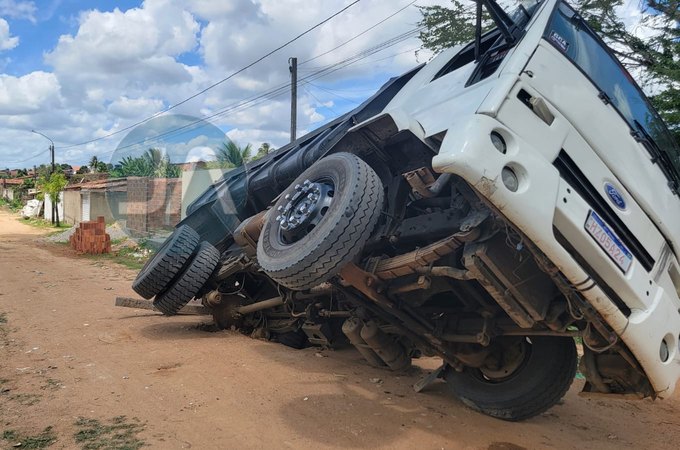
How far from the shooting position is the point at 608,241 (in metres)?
2.66

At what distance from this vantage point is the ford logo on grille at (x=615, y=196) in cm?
280

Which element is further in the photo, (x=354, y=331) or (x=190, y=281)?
A: (x=190, y=281)

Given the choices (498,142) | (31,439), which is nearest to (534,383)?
(498,142)

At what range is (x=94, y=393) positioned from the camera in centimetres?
418

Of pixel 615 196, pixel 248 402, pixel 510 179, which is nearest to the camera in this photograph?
pixel 510 179

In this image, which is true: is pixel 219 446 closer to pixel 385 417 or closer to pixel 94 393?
pixel 385 417

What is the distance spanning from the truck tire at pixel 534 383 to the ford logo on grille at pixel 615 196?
1.29 m

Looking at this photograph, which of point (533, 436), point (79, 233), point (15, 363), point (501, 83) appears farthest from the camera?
point (79, 233)

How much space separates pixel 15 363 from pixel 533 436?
15.4ft

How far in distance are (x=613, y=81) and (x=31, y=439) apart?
14.3 ft

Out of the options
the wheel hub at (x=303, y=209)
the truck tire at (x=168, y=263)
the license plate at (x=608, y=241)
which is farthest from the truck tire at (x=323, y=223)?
the truck tire at (x=168, y=263)

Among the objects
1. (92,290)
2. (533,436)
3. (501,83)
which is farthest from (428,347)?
(92,290)

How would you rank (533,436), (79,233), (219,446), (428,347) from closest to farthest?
(219,446), (533,436), (428,347), (79,233)

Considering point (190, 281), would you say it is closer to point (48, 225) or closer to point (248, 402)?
point (248, 402)
